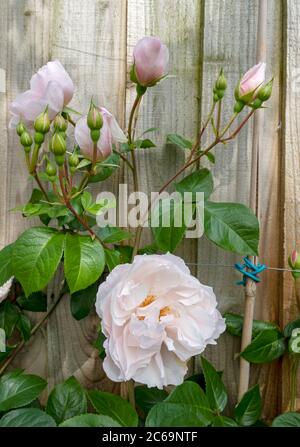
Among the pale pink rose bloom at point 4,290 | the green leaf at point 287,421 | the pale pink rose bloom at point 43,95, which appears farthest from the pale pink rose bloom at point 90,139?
the green leaf at point 287,421

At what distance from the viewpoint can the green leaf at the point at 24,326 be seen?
117cm

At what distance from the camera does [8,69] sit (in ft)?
3.98

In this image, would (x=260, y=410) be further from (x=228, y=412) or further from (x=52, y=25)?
(x=52, y=25)

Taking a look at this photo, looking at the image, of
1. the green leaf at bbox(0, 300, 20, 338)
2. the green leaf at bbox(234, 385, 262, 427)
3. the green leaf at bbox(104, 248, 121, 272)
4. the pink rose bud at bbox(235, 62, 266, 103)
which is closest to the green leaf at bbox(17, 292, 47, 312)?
the green leaf at bbox(0, 300, 20, 338)

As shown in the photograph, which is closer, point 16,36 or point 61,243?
point 61,243

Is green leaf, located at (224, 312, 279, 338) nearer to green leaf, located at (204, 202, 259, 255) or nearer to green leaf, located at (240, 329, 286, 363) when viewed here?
green leaf, located at (240, 329, 286, 363)

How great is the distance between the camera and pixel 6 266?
1.00 m

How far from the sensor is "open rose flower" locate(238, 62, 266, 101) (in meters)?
0.99

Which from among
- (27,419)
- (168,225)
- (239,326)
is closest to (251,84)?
(168,225)

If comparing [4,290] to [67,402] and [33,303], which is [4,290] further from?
[67,402]

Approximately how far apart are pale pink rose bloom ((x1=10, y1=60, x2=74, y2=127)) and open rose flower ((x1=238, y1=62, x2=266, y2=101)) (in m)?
0.34

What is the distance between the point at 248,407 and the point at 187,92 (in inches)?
28.3
